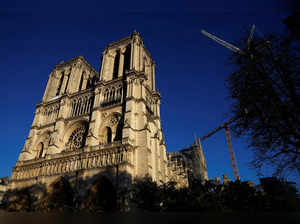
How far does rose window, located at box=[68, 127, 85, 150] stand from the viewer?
22.1 metres

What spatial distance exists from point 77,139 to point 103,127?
4.02 meters

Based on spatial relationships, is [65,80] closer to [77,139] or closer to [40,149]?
[40,149]

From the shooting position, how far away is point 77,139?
22578 millimetres

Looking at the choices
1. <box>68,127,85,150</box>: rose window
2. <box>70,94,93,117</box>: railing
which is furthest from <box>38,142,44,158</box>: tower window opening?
<box>70,94,93,117</box>: railing

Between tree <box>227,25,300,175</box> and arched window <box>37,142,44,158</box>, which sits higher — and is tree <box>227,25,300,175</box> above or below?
below

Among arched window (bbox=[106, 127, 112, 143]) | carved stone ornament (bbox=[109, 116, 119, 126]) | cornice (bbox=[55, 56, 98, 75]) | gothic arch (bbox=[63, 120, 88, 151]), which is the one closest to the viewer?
arched window (bbox=[106, 127, 112, 143])

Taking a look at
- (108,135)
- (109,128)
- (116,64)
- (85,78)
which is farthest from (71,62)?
(108,135)

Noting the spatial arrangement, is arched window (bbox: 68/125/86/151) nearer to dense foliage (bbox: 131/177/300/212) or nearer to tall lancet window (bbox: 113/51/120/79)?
tall lancet window (bbox: 113/51/120/79)

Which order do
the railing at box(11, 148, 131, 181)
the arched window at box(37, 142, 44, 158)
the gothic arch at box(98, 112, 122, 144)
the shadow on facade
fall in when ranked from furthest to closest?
1. the arched window at box(37, 142, 44, 158)
2. the gothic arch at box(98, 112, 122, 144)
3. the railing at box(11, 148, 131, 181)
4. the shadow on facade

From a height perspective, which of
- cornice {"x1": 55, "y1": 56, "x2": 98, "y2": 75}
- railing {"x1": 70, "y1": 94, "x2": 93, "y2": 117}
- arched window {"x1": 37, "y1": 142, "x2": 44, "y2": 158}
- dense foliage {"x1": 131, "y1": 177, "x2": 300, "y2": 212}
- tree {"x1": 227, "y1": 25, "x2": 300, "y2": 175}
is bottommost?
dense foliage {"x1": 131, "y1": 177, "x2": 300, "y2": 212}

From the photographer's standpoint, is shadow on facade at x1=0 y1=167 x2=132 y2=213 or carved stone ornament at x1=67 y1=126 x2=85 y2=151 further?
carved stone ornament at x1=67 y1=126 x2=85 y2=151

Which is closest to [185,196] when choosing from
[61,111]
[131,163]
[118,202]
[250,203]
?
[250,203]

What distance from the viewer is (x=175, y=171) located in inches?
1056

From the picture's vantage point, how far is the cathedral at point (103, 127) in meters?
17.0
